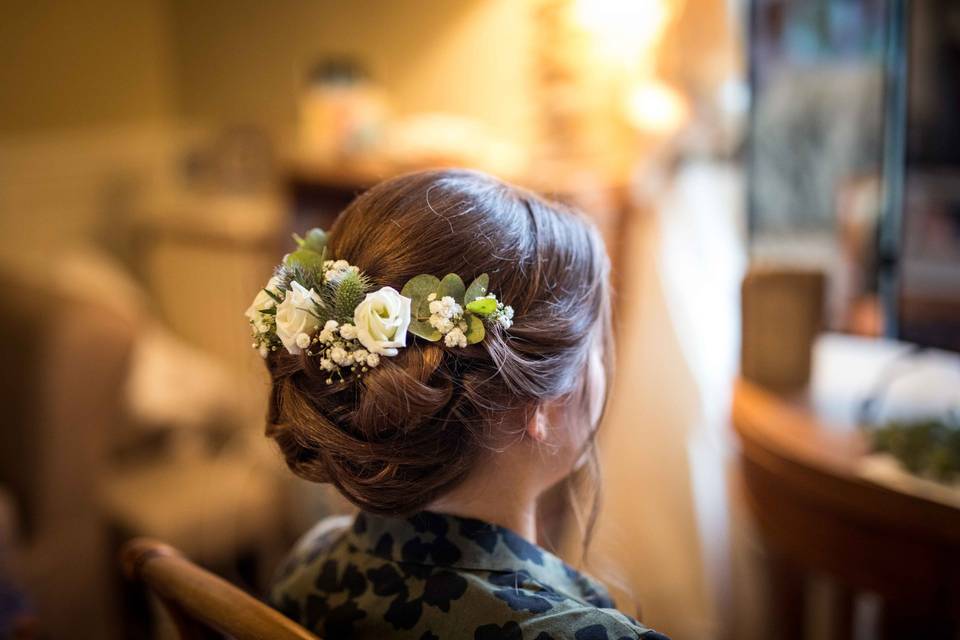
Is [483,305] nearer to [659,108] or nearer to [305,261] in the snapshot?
[305,261]

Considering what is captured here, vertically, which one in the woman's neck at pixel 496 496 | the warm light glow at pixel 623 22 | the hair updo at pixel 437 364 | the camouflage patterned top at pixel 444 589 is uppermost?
the warm light glow at pixel 623 22

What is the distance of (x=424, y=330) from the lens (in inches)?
31.1

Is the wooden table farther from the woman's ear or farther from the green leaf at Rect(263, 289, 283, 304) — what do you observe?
the green leaf at Rect(263, 289, 283, 304)

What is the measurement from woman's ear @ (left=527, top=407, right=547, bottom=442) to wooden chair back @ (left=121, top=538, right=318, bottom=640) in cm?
Answer: 24

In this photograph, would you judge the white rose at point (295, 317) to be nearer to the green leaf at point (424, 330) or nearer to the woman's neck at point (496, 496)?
the green leaf at point (424, 330)

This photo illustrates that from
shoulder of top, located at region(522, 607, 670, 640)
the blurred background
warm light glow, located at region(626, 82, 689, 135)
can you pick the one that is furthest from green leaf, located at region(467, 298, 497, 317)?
warm light glow, located at region(626, 82, 689, 135)

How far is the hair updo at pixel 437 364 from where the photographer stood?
0.80 m

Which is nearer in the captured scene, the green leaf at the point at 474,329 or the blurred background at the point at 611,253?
the green leaf at the point at 474,329

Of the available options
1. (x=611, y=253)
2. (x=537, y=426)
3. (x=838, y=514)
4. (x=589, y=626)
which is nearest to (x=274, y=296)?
(x=537, y=426)

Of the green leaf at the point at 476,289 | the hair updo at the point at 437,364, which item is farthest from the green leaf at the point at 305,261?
the green leaf at the point at 476,289

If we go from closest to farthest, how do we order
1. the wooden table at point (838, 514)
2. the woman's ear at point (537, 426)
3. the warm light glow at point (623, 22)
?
the woman's ear at point (537, 426)
the wooden table at point (838, 514)
the warm light glow at point (623, 22)

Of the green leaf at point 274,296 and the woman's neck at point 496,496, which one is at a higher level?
the green leaf at point 274,296

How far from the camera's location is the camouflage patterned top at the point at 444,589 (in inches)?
31.2

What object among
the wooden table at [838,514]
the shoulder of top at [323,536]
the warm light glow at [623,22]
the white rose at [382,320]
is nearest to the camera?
the white rose at [382,320]
